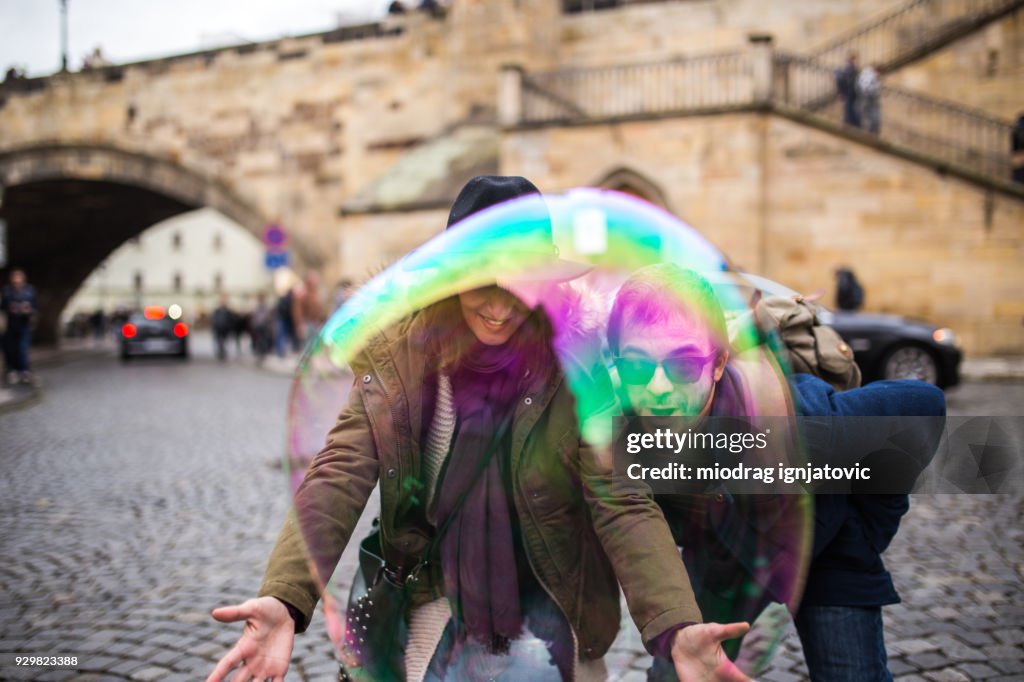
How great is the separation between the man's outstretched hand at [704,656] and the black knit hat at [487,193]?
2.92 feet

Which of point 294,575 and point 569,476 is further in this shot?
point 569,476

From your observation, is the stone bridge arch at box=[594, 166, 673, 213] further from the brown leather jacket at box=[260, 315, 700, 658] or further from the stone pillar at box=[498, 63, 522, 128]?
the brown leather jacket at box=[260, 315, 700, 658]

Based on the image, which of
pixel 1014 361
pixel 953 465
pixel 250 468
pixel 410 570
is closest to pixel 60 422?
pixel 250 468

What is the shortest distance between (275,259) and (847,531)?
611 inches

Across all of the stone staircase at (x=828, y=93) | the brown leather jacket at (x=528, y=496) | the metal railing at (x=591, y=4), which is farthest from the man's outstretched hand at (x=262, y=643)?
the metal railing at (x=591, y=4)

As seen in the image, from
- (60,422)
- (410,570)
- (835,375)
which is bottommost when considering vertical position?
(60,422)

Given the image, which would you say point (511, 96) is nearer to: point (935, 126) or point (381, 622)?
point (935, 126)

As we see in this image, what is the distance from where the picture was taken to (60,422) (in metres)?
9.33

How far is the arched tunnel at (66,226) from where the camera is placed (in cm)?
2627

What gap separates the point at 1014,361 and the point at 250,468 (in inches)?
475

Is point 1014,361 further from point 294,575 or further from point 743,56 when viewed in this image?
point 294,575

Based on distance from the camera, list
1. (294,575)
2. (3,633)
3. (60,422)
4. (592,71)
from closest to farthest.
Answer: (294,575) < (3,633) < (60,422) < (592,71)

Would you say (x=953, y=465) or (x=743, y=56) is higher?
(x=743, y=56)

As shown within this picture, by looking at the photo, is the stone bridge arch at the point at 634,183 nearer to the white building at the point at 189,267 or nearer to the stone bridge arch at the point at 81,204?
the stone bridge arch at the point at 81,204
